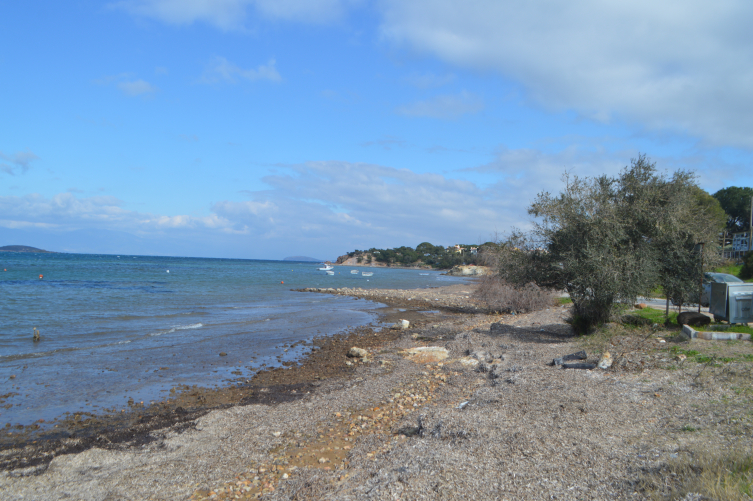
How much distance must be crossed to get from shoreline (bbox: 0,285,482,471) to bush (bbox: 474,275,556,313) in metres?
15.0

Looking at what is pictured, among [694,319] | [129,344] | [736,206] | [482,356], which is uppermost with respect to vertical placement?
[736,206]

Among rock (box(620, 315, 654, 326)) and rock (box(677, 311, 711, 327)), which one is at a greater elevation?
rock (box(677, 311, 711, 327))

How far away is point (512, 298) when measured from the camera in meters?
27.9

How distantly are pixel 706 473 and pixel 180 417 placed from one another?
9.24 meters

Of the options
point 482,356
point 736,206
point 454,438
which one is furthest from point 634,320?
point 736,206

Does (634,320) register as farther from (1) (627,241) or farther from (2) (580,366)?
(2) (580,366)

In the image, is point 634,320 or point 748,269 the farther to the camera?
point 748,269

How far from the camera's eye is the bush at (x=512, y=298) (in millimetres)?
27031

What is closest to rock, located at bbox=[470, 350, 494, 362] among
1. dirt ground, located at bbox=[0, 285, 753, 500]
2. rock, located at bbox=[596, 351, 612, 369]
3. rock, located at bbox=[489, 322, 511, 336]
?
dirt ground, located at bbox=[0, 285, 753, 500]

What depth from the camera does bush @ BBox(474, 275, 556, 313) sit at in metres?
27.0

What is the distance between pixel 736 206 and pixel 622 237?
217ft

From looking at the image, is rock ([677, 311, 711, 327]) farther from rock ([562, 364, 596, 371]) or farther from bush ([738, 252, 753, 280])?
bush ([738, 252, 753, 280])

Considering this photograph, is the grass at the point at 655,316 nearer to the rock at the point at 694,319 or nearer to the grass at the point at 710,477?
the rock at the point at 694,319

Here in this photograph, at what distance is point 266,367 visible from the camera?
1441cm
